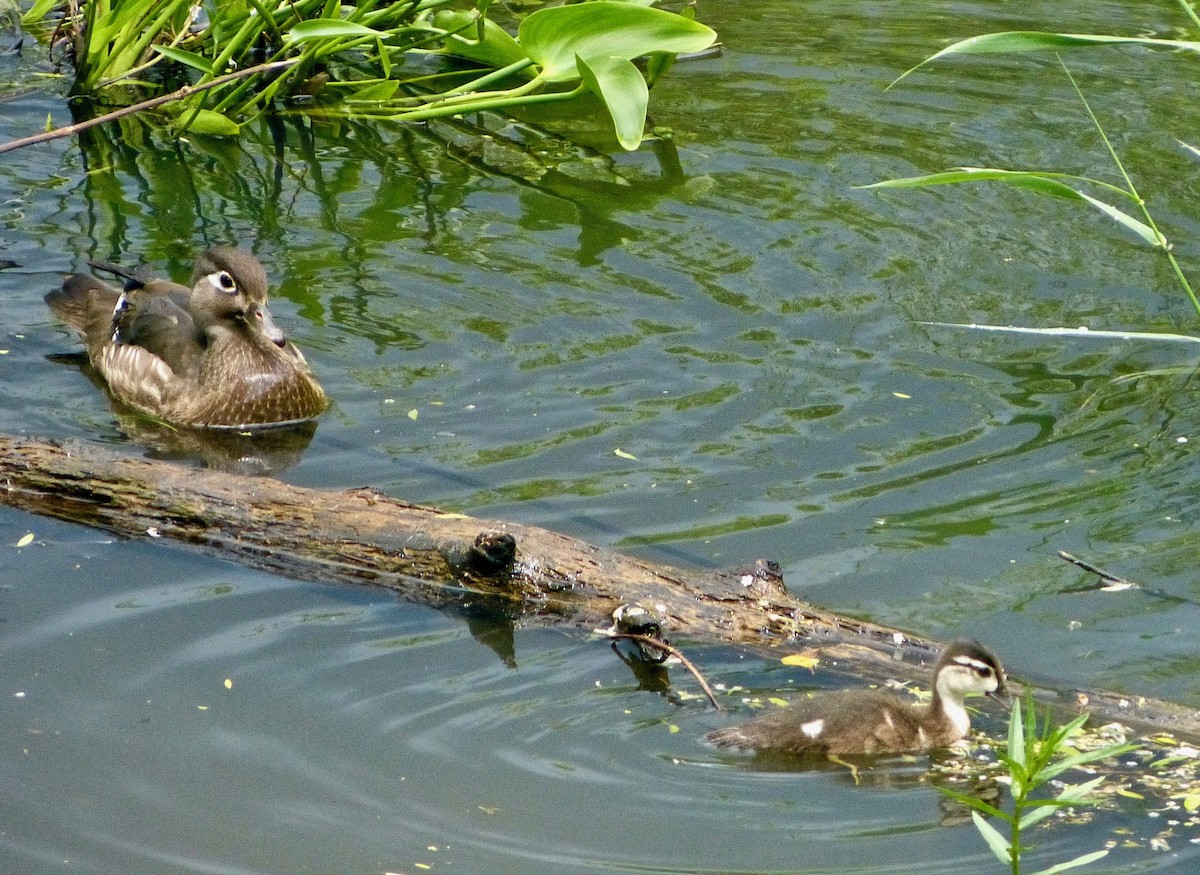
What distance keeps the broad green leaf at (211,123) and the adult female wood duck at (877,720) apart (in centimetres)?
733

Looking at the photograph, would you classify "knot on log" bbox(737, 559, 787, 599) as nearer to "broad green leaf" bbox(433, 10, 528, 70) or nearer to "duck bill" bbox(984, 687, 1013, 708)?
"duck bill" bbox(984, 687, 1013, 708)

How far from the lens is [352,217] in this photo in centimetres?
1030

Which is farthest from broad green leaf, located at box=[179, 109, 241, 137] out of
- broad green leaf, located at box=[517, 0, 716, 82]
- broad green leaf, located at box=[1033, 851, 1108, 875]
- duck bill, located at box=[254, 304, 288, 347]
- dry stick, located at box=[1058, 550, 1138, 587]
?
broad green leaf, located at box=[1033, 851, 1108, 875]

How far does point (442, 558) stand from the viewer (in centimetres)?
586

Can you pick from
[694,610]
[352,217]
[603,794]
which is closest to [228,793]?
[603,794]

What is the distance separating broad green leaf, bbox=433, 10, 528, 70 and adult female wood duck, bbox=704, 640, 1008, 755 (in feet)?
21.2

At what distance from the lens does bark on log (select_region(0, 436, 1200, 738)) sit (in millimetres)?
5543

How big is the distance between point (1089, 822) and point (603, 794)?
1343 millimetres

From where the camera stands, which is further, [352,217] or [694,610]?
[352,217]

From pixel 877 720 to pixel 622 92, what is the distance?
5.45 metres

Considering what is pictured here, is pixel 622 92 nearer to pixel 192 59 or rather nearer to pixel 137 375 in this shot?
pixel 192 59

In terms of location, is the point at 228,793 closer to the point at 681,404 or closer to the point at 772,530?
the point at 772,530

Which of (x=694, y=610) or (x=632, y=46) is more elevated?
(x=632, y=46)

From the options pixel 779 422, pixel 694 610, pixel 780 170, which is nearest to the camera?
pixel 694 610
